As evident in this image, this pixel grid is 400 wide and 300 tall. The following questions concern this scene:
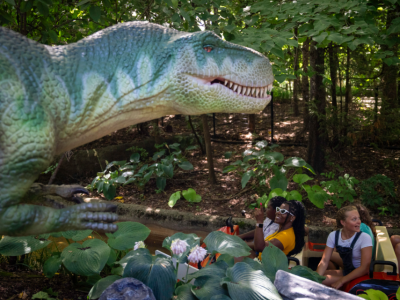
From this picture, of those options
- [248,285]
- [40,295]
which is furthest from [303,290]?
[40,295]

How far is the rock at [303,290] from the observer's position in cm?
186

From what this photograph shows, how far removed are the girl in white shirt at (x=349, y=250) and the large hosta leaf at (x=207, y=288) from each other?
1.27 metres

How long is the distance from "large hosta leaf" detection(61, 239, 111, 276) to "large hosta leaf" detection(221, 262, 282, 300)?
2.77 feet

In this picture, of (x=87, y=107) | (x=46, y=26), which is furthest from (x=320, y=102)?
(x=87, y=107)

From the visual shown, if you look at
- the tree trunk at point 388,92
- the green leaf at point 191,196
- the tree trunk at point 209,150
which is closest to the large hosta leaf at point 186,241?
→ the green leaf at point 191,196

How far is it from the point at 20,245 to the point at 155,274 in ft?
3.90

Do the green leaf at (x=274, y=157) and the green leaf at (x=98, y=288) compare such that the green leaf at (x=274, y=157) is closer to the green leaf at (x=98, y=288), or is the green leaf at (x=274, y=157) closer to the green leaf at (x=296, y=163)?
the green leaf at (x=296, y=163)

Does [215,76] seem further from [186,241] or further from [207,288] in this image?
[207,288]

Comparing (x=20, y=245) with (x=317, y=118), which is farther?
(x=317, y=118)

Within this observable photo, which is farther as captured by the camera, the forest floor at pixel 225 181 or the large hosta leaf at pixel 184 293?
the forest floor at pixel 225 181

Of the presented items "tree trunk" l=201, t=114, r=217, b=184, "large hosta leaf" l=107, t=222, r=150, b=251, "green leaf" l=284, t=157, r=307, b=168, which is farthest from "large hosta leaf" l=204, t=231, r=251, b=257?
"tree trunk" l=201, t=114, r=217, b=184

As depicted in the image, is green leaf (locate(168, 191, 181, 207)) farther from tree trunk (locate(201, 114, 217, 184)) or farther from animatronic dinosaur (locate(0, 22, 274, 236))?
animatronic dinosaur (locate(0, 22, 274, 236))

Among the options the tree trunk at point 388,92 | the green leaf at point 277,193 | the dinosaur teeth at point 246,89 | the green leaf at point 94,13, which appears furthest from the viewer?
the tree trunk at point 388,92

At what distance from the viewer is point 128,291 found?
181cm
